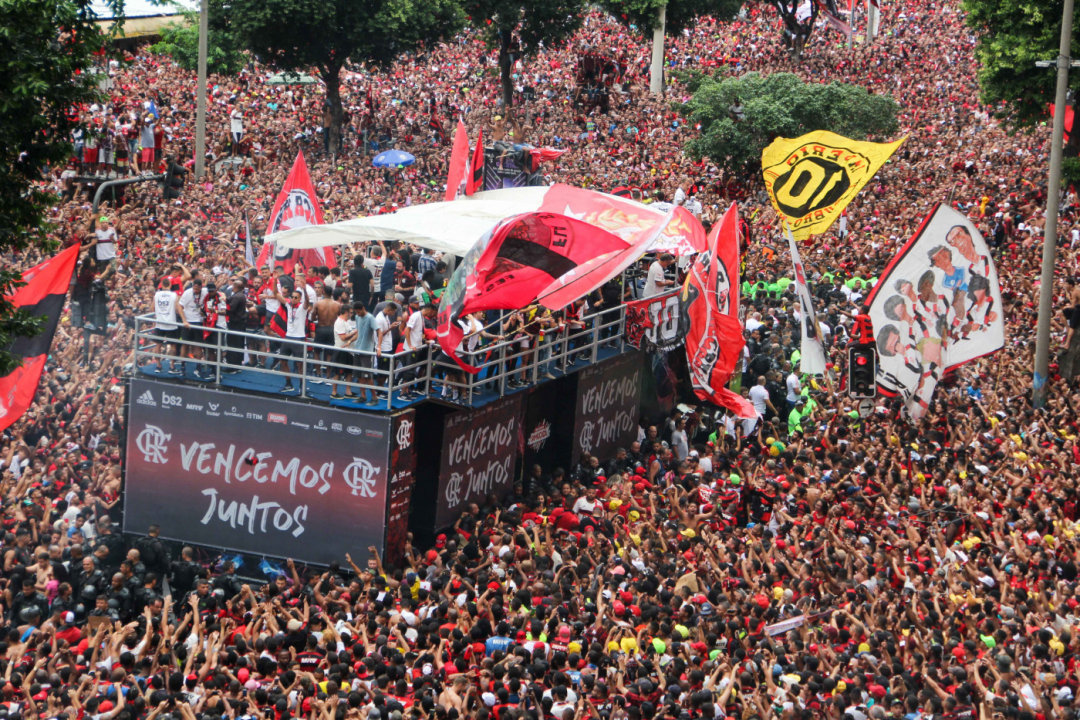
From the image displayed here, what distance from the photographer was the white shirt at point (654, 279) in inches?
917

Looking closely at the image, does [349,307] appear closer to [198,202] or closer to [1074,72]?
[198,202]

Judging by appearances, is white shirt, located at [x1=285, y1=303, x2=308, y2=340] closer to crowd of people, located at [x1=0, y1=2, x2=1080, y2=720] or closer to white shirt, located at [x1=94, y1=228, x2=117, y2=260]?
crowd of people, located at [x1=0, y1=2, x2=1080, y2=720]

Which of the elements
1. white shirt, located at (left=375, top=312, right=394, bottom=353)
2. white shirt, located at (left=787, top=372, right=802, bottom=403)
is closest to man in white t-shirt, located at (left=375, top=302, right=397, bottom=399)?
white shirt, located at (left=375, top=312, right=394, bottom=353)

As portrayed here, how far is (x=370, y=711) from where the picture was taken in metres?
11.7

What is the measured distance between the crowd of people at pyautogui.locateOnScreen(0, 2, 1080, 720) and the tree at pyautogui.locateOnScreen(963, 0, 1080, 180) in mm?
3990

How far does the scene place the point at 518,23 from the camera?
4866cm

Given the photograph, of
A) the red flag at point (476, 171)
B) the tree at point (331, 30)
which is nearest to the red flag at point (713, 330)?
the red flag at point (476, 171)

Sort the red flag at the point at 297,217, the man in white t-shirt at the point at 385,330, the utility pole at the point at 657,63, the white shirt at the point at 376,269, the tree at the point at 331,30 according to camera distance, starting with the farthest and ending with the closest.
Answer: the utility pole at the point at 657,63 → the tree at the point at 331,30 → the red flag at the point at 297,217 → the white shirt at the point at 376,269 → the man in white t-shirt at the point at 385,330

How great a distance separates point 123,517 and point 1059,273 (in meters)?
21.8

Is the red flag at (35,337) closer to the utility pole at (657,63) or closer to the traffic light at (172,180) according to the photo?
the traffic light at (172,180)

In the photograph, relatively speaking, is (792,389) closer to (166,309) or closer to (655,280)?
(655,280)

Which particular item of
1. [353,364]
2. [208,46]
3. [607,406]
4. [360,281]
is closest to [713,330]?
[607,406]

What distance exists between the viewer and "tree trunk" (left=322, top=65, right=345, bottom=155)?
146ft

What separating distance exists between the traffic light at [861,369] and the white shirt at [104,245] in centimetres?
1345
